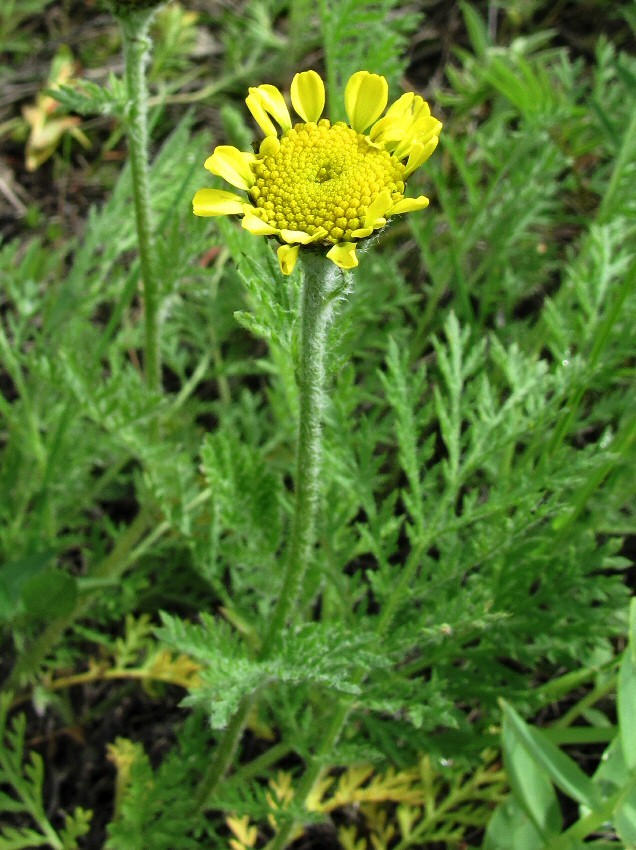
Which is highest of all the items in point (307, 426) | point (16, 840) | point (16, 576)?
point (307, 426)

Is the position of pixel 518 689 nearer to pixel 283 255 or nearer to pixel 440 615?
pixel 440 615

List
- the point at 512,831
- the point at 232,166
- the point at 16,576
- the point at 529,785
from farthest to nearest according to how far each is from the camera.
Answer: the point at 16,576 → the point at 512,831 → the point at 529,785 → the point at 232,166

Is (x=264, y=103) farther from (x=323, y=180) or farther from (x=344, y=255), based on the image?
(x=344, y=255)

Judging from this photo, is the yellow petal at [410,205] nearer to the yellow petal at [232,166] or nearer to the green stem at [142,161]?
the yellow petal at [232,166]

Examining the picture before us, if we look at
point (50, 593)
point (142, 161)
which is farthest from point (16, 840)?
point (142, 161)

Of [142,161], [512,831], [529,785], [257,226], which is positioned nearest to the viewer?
[257,226]

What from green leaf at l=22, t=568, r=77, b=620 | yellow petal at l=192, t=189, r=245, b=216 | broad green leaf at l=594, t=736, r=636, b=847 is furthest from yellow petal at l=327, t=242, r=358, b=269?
green leaf at l=22, t=568, r=77, b=620

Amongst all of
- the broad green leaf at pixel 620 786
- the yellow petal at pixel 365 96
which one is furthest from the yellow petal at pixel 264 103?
the broad green leaf at pixel 620 786

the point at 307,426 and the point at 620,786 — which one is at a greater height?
the point at 307,426
